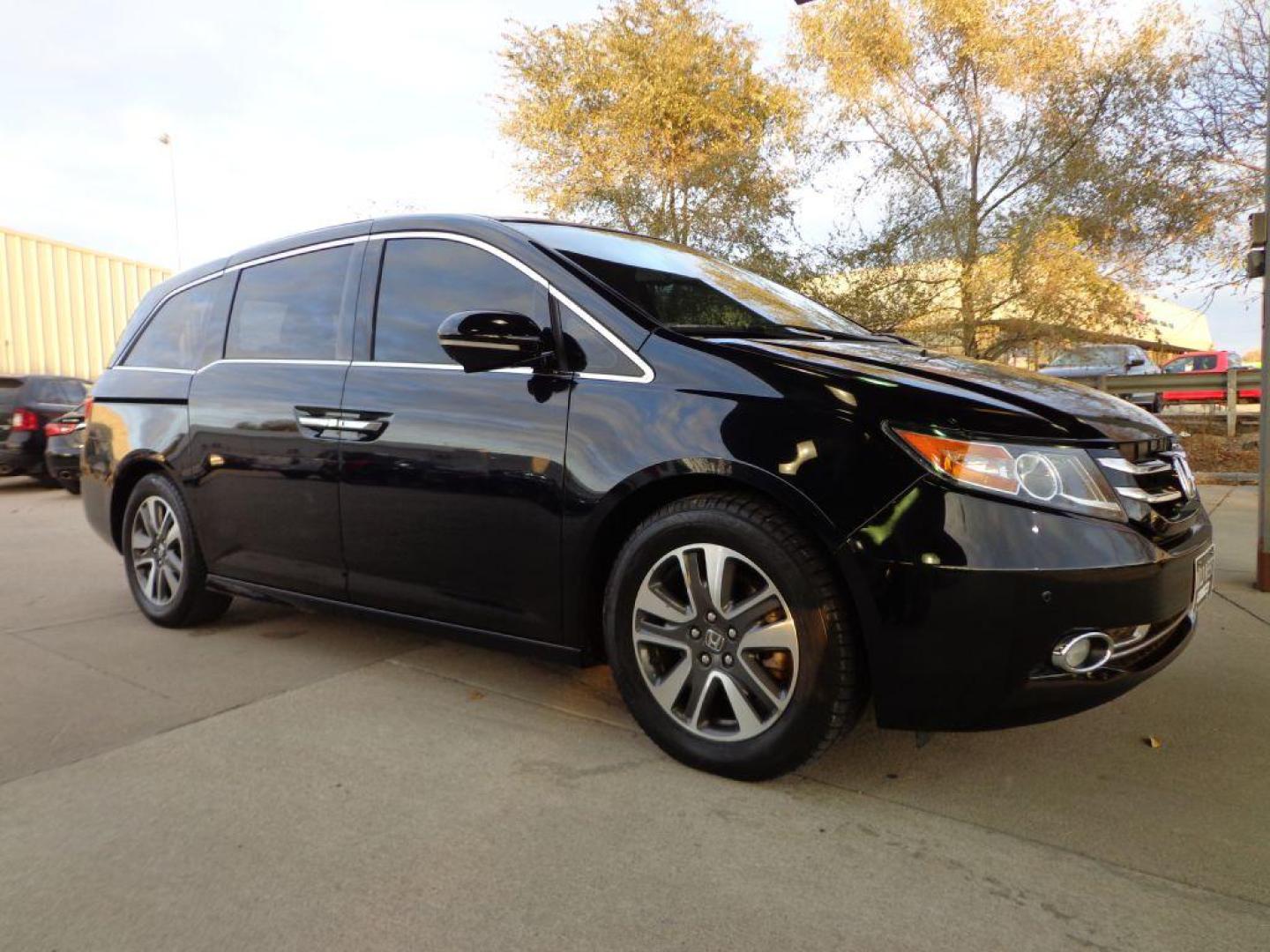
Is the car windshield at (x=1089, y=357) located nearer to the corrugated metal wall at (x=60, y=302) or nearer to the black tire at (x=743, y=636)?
the black tire at (x=743, y=636)

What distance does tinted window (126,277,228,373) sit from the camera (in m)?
3.90

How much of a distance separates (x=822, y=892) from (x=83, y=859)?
1737 mm

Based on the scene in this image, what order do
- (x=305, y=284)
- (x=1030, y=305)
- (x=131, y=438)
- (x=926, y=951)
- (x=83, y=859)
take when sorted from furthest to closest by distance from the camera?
(x=1030, y=305) < (x=131, y=438) < (x=305, y=284) < (x=83, y=859) < (x=926, y=951)

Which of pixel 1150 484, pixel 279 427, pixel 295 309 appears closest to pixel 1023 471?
pixel 1150 484

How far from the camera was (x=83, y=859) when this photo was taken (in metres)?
2.09

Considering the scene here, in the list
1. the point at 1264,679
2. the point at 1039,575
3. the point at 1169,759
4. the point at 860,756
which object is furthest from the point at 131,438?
the point at 1264,679

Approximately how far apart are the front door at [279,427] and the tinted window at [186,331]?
115mm

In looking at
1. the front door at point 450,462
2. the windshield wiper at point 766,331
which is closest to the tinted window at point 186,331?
the front door at point 450,462

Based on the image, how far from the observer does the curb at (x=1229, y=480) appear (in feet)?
29.2

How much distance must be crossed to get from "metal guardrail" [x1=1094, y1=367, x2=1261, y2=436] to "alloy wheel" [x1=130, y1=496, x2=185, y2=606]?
1136cm

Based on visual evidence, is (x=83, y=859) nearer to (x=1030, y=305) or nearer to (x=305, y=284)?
(x=305, y=284)

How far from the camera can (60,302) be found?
1950 cm

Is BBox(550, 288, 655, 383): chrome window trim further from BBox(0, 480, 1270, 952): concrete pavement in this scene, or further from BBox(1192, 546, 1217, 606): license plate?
BBox(1192, 546, 1217, 606): license plate

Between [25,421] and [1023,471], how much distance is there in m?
11.7
